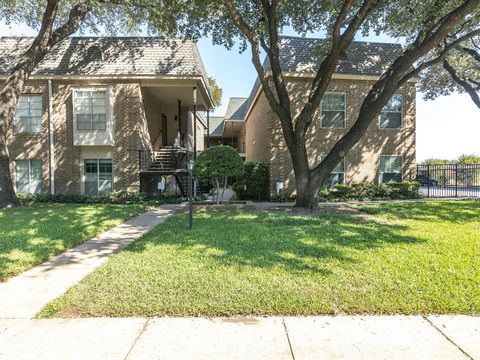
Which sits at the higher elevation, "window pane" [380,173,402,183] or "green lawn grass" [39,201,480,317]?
"window pane" [380,173,402,183]

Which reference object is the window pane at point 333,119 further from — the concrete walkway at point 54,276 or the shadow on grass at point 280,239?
the concrete walkway at point 54,276

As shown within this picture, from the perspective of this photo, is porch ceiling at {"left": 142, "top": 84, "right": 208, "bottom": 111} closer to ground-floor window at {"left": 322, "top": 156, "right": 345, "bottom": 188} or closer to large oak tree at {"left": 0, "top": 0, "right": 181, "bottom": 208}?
large oak tree at {"left": 0, "top": 0, "right": 181, "bottom": 208}

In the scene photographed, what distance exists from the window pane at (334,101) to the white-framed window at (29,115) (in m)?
13.4

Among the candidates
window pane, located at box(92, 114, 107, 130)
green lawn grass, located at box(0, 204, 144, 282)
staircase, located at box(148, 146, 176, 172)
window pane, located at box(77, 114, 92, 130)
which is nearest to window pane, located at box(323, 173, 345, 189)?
staircase, located at box(148, 146, 176, 172)

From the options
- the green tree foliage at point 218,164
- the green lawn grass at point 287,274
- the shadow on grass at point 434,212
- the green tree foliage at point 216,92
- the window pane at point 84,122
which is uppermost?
the green tree foliage at point 216,92

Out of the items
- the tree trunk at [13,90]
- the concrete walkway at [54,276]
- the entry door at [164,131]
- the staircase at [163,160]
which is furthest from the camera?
the entry door at [164,131]

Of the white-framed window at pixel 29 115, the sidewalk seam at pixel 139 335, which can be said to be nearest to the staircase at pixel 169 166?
the white-framed window at pixel 29 115

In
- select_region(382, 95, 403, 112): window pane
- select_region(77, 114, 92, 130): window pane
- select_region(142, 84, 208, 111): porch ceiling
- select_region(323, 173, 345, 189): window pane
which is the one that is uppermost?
select_region(142, 84, 208, 111): porch ceiling

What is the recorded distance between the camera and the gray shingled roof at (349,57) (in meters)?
14.2

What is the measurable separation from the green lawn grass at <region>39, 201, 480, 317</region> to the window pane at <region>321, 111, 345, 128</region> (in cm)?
849

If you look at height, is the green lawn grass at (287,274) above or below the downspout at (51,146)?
below

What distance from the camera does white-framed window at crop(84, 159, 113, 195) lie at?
14.2 meters

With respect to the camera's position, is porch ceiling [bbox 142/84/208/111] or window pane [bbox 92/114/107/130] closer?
window pane [bbox 92/114/107/130]

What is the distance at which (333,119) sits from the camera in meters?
14.6
